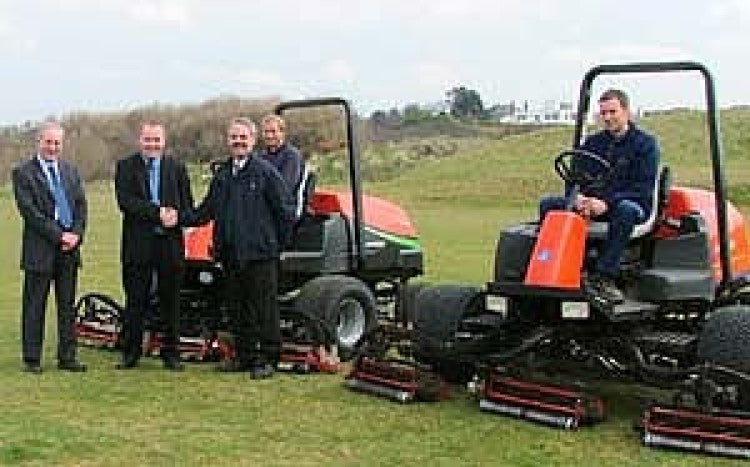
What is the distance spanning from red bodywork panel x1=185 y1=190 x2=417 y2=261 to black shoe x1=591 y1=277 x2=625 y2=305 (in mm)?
Result: 3473

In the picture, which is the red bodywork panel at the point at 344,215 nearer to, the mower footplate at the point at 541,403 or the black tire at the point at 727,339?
the mower footplate at the point at 541,403

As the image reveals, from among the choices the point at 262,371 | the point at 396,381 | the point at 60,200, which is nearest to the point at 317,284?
the point at 262,371

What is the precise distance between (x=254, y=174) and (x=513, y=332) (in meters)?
2.34

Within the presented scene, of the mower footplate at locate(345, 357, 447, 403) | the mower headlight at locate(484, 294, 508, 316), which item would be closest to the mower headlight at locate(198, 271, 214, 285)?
the mower footplate at locate(345, 357, 447, 403)

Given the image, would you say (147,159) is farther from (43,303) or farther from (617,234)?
(617,234)

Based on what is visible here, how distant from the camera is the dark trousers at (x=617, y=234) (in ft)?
25.8

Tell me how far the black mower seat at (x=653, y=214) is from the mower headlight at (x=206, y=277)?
11.7ft

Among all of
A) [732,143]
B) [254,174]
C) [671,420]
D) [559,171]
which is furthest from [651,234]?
[732,143]

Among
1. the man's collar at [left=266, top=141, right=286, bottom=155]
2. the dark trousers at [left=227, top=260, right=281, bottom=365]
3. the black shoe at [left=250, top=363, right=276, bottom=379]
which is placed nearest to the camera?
the black shoe at [left=250, top=363, right=276, bottom=379]

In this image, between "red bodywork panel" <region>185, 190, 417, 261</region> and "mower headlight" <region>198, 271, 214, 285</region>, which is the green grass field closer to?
"mower headlight" <region>198, 271, 214, 285</region>

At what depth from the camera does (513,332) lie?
8.52 metres

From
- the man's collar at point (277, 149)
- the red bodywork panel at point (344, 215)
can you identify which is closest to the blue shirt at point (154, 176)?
the red bodywork panel at point (344, 215)

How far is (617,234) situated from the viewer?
7.91 metres

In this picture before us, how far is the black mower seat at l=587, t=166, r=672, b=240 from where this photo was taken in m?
8.08
